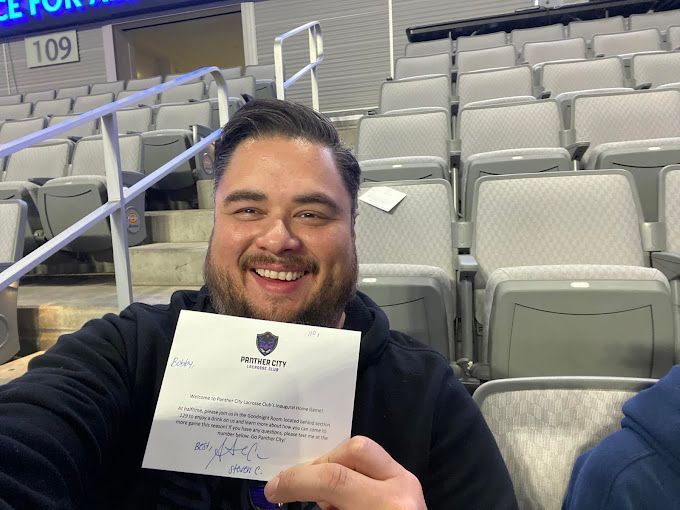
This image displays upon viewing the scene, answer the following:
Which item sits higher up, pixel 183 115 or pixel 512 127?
pixel 183 115

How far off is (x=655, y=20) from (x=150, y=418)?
498cm

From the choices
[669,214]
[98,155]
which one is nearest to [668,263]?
[669,214]

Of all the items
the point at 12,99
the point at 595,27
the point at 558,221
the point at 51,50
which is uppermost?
the point at 51,50

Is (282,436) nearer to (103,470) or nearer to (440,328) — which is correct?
(103,470)

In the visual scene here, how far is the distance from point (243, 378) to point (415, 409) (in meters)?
0.22

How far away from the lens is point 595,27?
409 centimetres

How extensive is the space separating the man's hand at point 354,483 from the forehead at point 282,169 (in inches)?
12.5

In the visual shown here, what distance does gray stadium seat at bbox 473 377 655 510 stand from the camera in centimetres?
61

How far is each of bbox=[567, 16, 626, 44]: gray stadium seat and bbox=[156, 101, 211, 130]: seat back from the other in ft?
10.6

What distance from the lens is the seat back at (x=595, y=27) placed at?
408 cm

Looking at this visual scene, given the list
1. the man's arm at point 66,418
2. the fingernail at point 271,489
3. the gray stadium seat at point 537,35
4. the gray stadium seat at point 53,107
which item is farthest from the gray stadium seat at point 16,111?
the fingernail at point 271,489

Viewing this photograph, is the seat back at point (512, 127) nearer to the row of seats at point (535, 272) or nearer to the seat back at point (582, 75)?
the row of seats at point (535, 272)

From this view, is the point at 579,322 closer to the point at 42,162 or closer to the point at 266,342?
the point at 266,342

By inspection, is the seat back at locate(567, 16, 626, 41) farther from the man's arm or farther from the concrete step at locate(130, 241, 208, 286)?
the man's arm
